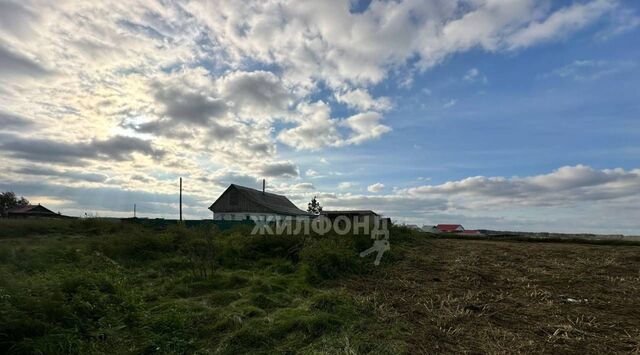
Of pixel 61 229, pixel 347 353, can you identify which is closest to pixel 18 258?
pixel 347 353

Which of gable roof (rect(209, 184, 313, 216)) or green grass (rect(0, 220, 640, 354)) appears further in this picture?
gable roof (rect(209, 184, 313, 216))

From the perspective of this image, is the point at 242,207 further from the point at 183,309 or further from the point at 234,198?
the point at 183,309

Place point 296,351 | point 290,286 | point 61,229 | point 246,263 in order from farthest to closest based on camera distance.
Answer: point 61,229 → point 246,263 → point 290,286 → point 296,351

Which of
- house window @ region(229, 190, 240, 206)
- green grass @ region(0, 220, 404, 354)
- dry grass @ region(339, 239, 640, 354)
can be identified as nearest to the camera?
green grass @ region(0, 220, 404, 354)

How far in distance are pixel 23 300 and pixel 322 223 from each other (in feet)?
34.9

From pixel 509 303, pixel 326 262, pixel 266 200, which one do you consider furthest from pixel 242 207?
pixel 509 303

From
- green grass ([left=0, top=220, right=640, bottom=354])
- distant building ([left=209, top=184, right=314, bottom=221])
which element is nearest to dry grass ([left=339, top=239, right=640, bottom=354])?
green grass ([left=0, top=220, right=640, bottom=354])

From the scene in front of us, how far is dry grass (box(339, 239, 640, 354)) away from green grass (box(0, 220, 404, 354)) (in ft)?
2.05

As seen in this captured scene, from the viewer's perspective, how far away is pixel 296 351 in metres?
4.12

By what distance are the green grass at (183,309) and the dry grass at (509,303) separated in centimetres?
62

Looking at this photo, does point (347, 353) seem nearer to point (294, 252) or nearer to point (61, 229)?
point (294, 252)

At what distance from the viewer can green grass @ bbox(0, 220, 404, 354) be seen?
4.11 metres

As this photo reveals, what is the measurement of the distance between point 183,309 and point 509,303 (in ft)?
17.0

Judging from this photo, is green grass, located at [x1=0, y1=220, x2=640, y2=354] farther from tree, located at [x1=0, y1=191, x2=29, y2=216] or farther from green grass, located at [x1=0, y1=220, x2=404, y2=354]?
tree, located at [x1=0, y1=191, x2=29, y2=216]
